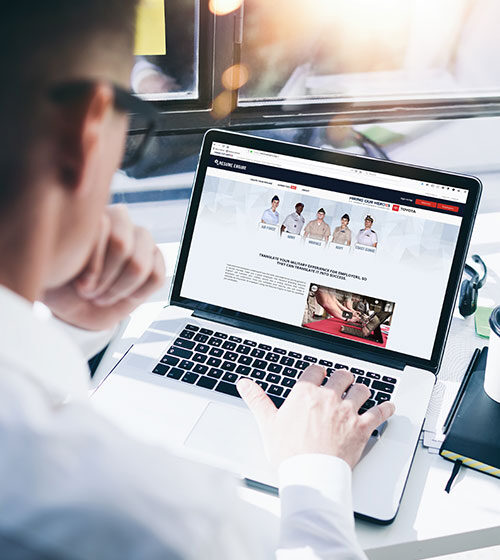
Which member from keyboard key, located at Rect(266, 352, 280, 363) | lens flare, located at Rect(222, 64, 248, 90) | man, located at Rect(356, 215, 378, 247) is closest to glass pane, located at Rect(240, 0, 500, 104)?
lens flare, located at Rect(222, 64, 248, 90)

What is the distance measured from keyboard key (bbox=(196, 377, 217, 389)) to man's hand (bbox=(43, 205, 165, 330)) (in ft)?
0.57

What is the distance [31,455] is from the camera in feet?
1.11

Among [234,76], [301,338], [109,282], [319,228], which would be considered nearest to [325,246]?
[319,228]

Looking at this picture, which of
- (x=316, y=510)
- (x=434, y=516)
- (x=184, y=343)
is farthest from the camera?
(x=184, y=343)

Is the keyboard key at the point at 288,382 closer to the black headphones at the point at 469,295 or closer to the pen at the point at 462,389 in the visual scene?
the pen at the point at 462,389

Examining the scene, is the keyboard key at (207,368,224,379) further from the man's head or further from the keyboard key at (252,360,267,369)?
the man's head

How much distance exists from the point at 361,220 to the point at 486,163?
81 cm

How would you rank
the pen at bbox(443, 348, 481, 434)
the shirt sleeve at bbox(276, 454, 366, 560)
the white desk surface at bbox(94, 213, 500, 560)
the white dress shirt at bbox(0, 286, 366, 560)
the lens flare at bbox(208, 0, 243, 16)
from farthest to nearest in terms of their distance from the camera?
the lens flare at bbox(208, 0, 243, 16)
the pen at bbox(443, 348, 481, 434)
the white desk surface at bbox(94, 213, 500, 560)
the shirt sleeve at bbox(276, 454, 366, 560)
the white dress shirt at bbox(0, 286, 366, 560)

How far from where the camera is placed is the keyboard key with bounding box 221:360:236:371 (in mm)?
910

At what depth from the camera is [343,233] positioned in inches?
37.2

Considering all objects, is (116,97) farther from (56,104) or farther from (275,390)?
(275,390)

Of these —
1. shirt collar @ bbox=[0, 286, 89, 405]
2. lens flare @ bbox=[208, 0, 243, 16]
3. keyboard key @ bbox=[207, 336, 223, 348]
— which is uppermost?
lens flare @ bbox=[208, 0, 243, 16]

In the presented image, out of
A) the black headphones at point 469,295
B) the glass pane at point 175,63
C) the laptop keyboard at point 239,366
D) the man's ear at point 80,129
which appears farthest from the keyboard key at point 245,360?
the glass pane at point 175,63

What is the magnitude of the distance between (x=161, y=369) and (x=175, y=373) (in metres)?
0.02
